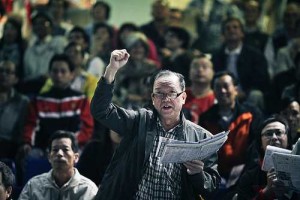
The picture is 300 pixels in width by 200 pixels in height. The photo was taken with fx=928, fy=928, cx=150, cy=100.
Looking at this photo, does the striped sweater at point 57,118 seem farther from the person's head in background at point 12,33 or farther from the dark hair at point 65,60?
the person's head in background at point 12,33

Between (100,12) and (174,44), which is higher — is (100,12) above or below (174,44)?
above

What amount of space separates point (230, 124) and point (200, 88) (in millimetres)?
982

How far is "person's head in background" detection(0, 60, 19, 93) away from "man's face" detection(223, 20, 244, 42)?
2555 mm

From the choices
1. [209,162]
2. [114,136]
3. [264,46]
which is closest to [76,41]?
[264,46]

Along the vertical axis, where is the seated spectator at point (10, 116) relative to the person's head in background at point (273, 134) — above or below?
below

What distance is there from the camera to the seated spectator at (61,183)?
770 centimetres

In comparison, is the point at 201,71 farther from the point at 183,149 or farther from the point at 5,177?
the point at 183,149

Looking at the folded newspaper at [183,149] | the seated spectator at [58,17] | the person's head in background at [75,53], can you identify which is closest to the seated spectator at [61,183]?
the folded newspaper at [183,149]

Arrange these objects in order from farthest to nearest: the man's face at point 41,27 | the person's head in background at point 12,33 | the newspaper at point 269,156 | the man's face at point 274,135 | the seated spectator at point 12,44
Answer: the man's face at point 41,27
the person's head in background at point 12,33
the seated spectator at point 12,44
the man's face at point 274,135
the newspaper at point 269,156

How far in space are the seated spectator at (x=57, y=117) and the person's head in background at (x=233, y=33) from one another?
2088 millimetres

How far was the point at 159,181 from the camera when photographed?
637 centimetres

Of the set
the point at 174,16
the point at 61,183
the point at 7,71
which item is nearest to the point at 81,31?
the point at 174,16

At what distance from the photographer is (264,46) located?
1174 centimetres

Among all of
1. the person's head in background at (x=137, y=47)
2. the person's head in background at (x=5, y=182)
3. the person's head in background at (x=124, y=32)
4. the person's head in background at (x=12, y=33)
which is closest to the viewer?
the person's head in background at (x=5, y=182)
